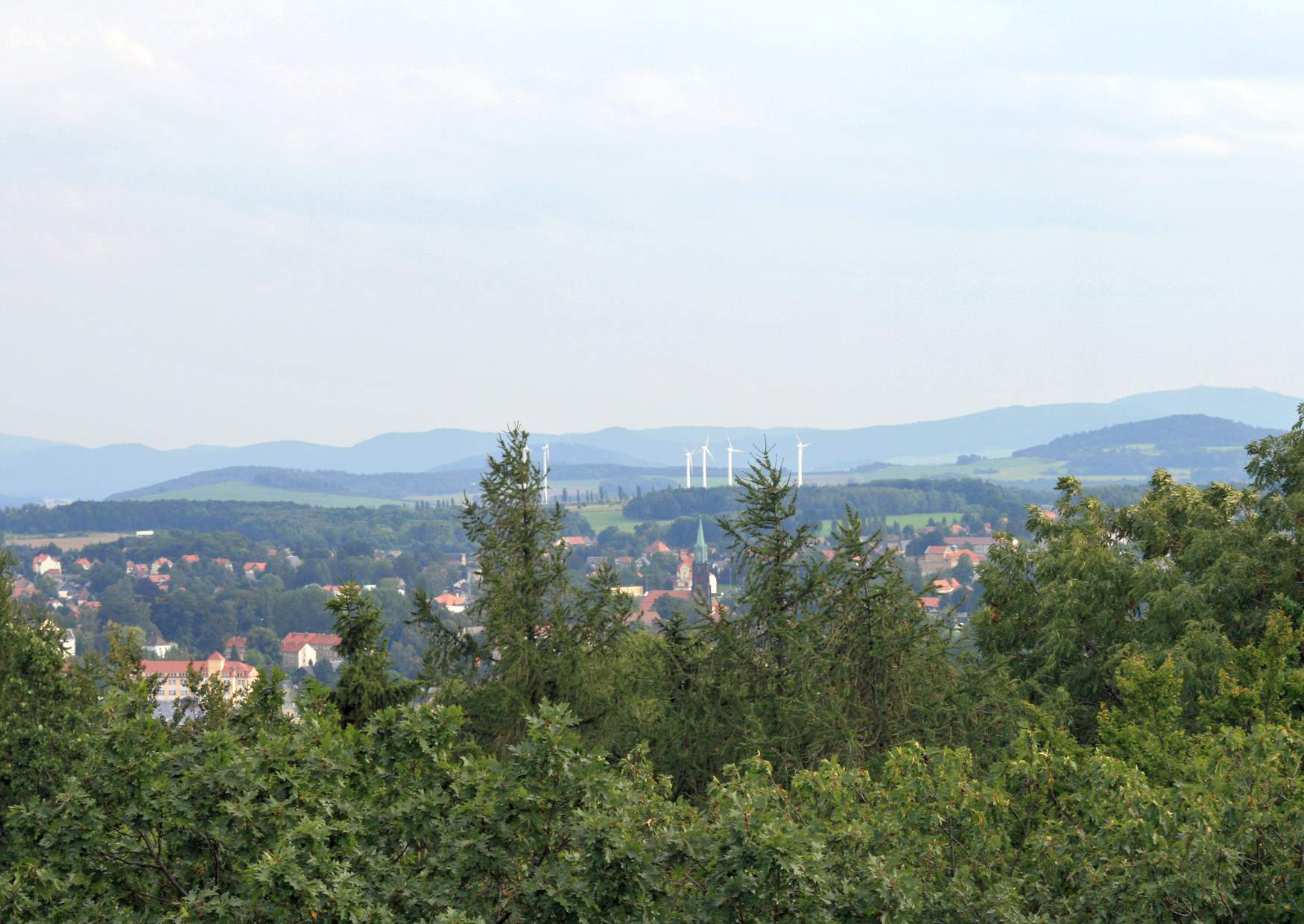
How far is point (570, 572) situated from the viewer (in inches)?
1120

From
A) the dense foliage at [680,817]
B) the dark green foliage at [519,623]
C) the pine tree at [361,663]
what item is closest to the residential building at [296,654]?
the dark green foliage at [519,623]

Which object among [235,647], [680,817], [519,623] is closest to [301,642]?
[235,647]

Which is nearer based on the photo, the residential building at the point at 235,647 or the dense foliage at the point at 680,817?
the dense foliage at the point at 680,817

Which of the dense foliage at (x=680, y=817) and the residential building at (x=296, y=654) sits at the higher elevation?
the dense foliage at (x=680, y=817)

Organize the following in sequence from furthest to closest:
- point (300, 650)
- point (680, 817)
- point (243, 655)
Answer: point (300, 650), point (243, 655), point (680, 817)

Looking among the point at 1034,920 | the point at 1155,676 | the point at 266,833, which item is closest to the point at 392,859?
the point at 266,833

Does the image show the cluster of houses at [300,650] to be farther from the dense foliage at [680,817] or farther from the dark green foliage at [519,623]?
the dense foliage at [680,817]

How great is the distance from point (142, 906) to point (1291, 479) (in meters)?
24.2

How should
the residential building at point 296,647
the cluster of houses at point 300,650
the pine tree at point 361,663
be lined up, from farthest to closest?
the residential building at point 296,647 < the cluster of houses at point 300,650 < the pine tree at point 361,663

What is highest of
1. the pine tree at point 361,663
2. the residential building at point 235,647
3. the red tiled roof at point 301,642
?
the pine tree at point 361,663

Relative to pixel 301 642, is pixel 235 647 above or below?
below

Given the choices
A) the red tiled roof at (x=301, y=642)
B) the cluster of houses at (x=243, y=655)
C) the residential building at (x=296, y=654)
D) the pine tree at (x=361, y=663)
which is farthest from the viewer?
the red tiled roof at (x=301, y=642)

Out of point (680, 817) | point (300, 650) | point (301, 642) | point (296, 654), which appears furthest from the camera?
point (301, 642)

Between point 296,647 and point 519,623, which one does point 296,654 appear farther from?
point 519,623
